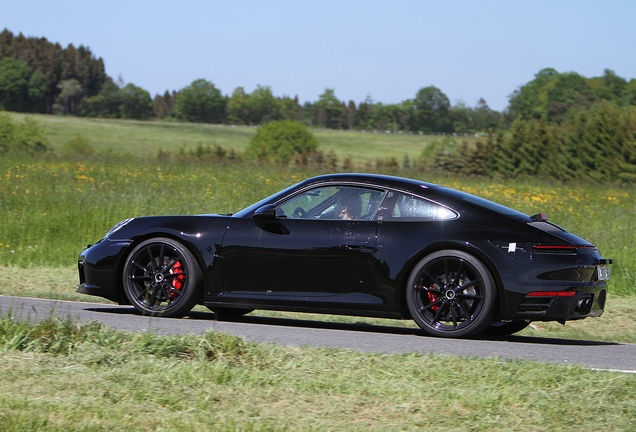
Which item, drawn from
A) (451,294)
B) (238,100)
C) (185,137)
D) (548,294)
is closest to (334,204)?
(451,294)

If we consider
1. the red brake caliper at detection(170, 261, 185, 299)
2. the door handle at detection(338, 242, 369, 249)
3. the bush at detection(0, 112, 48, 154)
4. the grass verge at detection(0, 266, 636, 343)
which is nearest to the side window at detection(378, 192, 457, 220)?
the door handle at detection(338, 242, 369, 249)

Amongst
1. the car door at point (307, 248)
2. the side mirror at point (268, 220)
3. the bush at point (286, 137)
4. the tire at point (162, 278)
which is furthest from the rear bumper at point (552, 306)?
the bush at point (286, 137)

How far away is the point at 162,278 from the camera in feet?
21.3

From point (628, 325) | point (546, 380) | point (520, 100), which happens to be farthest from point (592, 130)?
point (520, 100)

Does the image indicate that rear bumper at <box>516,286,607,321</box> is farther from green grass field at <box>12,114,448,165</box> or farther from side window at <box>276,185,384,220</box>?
green grass field at <box>12,114,448,165</box>

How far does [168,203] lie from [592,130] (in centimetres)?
4901

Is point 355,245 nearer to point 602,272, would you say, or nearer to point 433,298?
point 433,298

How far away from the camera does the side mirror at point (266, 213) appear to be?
6.21 metres

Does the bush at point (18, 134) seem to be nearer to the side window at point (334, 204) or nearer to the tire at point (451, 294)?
the side window at point (334, 204)

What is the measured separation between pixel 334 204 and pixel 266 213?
2.03ft

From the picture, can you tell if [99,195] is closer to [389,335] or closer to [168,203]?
[168,203]

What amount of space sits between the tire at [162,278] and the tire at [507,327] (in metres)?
2.75

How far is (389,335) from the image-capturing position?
20.1ft

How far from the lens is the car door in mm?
5984
